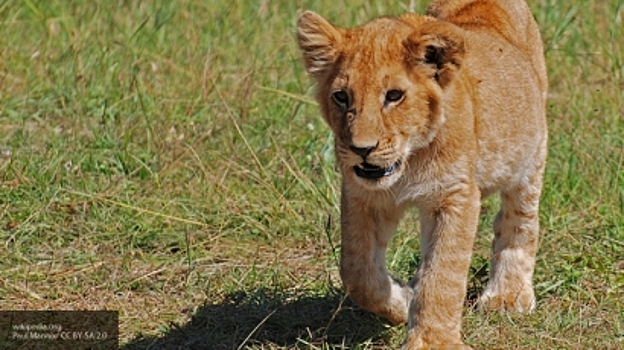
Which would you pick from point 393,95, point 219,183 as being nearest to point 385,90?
point 393,95

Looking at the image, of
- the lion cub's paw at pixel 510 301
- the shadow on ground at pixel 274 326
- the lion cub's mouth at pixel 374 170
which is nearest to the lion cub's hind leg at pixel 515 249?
the lion cub's paw at pixel 510 301

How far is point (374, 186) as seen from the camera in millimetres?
4656

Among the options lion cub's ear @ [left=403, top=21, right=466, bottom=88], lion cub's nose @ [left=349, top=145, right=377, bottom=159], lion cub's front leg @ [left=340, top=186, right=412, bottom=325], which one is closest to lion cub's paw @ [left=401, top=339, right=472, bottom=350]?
lion cub's front leg @ [left=340, top=186, right=412, bottom=325]

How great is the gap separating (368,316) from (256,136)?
82.9 inches

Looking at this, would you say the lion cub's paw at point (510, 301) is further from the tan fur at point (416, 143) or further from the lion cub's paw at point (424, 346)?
the lion cub's paw at point (424, 346)

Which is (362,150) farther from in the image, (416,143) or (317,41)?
(317,41)

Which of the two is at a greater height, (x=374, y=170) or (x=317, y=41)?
(x=317, y=41)

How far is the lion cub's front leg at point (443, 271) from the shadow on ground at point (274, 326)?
401 millimetres

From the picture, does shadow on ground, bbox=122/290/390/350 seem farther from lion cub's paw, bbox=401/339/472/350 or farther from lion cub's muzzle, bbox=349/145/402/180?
lion cub's muzzle, bbox=349/145/402/180

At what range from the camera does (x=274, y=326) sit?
210 inches

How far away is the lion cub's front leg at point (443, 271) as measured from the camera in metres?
4.75

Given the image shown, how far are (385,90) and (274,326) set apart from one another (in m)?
1.30

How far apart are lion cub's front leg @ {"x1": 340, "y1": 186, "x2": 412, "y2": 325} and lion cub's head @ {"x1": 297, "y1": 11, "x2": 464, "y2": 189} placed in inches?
9.5

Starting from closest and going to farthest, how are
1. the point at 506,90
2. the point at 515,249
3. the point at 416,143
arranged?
1. the point at 416,143
2. the point at 506,90
3. the point at 515,249
